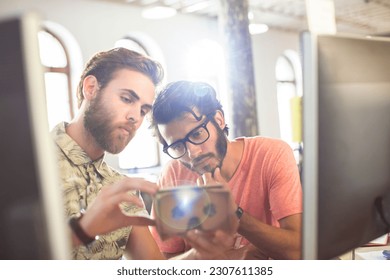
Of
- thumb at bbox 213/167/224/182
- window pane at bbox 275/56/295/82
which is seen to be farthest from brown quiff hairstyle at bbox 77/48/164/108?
window pane at bbox 275/56/295/82

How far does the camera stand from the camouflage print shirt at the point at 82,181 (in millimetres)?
1510

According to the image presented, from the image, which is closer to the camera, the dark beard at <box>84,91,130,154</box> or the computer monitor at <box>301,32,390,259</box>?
the computer monitor at <box>301,32,390,259</box>

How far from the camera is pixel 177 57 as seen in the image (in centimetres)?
165

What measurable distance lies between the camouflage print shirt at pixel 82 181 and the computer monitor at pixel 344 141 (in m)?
0.70

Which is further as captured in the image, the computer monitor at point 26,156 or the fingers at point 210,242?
the fingers at point 210,242

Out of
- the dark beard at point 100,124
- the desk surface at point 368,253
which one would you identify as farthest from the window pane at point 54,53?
the desk surface at point 368,253

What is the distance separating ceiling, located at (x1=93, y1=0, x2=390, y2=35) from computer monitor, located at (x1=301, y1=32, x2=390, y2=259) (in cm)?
61

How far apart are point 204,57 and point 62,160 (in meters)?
0.68

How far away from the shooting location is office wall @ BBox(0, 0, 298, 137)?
1609 millimetres

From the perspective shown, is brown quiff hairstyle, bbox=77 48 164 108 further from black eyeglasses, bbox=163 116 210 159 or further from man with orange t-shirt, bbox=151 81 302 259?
black eyeglasses, bbox=163 116 210 159

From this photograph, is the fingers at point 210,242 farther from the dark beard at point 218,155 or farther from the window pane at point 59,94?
the window pane at point 59,94

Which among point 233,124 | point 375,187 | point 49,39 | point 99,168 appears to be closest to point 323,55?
point 375,187

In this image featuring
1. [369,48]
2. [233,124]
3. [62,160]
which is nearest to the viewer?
[369,48]
